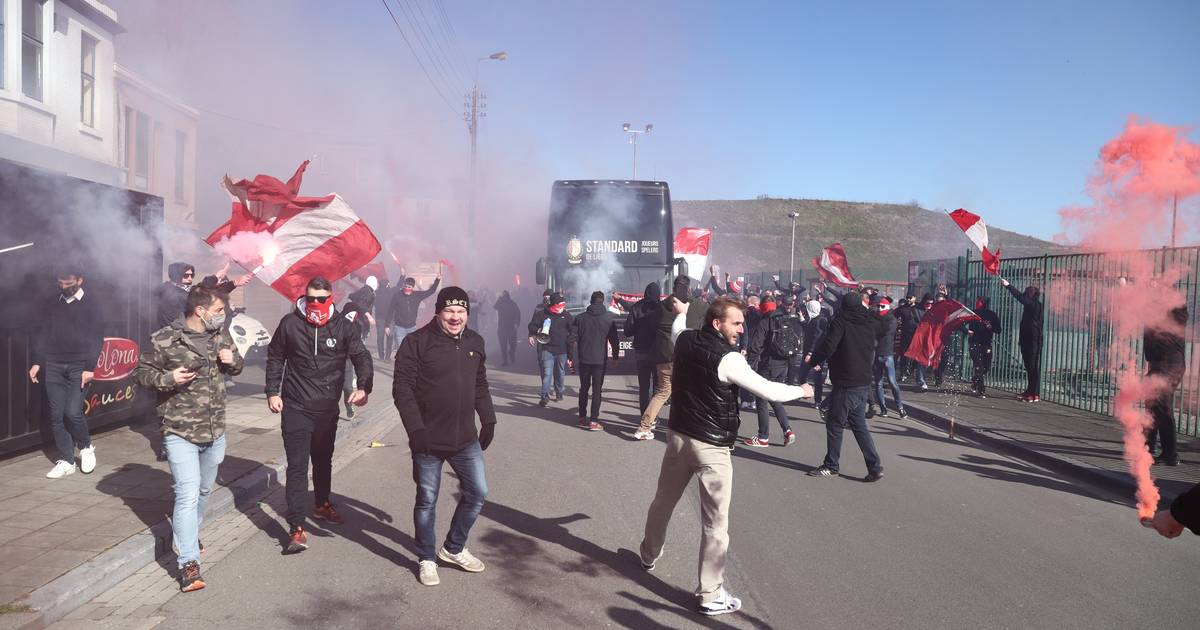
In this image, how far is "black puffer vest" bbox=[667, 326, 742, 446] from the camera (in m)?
4.44

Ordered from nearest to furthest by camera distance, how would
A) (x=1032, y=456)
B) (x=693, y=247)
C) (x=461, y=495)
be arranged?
(x=461, y=495) < (x=1032, y=456) < (x=693, y=247)

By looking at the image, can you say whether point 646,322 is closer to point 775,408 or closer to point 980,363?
point 775,408

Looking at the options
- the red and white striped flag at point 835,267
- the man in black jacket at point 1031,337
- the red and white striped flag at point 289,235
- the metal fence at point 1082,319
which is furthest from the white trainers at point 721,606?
the red and white striped flag at point 835,267

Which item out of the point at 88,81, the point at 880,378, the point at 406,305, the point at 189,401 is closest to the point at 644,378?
the point at 880,378

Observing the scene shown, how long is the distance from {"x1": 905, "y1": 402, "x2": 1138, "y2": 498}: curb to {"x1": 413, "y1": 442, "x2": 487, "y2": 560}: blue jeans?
19.4 ft

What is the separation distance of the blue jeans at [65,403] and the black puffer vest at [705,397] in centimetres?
485

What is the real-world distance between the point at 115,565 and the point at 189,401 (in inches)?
39.3

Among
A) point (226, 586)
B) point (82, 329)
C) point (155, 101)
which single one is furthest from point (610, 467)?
point (155, 101)

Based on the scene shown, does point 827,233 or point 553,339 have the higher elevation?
point 827,233

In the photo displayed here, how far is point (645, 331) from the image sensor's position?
9.59 meters

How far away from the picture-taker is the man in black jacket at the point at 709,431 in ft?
13.9

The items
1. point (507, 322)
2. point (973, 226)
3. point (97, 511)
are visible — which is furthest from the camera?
point (507, 322)

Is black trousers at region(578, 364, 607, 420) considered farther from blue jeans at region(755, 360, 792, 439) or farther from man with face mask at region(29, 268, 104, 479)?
man with face mask at region(29, 268, 104, 479)

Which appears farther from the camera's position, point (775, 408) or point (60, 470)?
point (775, 408)
